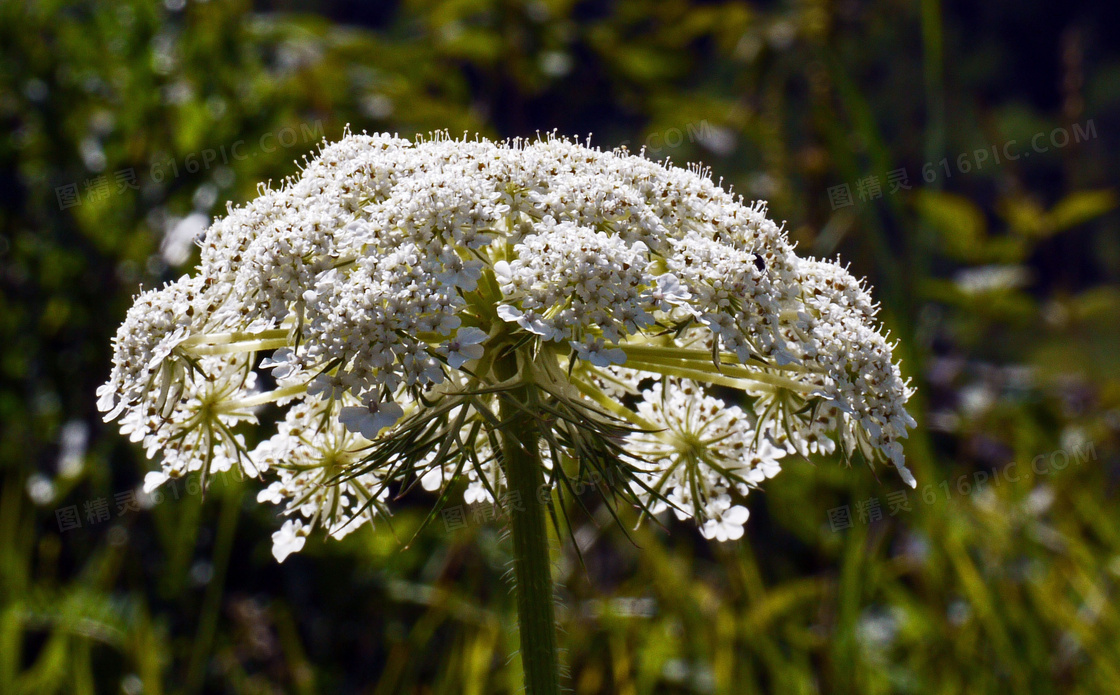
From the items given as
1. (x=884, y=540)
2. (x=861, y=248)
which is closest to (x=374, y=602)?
(x=884, y=540)

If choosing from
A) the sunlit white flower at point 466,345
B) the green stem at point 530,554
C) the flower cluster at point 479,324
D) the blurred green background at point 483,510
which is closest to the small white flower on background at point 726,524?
the flower cluster at point 479,324

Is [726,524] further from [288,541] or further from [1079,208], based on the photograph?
[1079,208]

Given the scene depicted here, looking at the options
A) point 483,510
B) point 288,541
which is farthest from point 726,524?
point 288,541

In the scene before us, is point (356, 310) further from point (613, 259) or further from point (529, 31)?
point (529, 31)

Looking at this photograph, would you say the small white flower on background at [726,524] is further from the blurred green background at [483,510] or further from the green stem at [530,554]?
the blurred green background at [483,510]
